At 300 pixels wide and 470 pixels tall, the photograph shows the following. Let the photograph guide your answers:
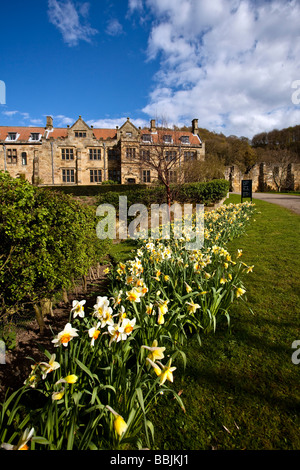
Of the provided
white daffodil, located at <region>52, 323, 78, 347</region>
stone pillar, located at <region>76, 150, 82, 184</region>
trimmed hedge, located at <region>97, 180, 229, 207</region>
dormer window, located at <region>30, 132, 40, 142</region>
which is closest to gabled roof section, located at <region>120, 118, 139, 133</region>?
stone pillar, located at <region>76, 150, 82, 184</region>

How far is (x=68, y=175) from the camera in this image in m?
30.2

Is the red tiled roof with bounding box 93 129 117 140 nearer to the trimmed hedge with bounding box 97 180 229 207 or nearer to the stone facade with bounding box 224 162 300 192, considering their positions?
the stone facade with bounding box 224 162 300 192

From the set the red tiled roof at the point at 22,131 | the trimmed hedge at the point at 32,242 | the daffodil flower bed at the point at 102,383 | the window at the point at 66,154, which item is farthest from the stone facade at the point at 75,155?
the daffodil flower bed at the point at 102,383

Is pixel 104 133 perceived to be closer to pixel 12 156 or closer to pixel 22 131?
pixel 22 131

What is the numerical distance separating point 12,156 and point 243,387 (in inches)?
1415

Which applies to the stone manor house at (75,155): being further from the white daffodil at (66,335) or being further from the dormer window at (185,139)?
the white daffodil at (66,335)

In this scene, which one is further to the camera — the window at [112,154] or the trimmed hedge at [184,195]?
the window at [112,154]

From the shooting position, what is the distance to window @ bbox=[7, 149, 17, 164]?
30156 mm

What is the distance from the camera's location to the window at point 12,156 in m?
30.2

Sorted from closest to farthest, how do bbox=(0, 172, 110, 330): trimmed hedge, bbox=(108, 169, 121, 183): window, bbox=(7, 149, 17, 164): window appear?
bbox=(0, 172, 110, 330): trimmed hedge, bbox=(7, 149, 17, 164): window, bbox=(108, 169, 121, 183): window

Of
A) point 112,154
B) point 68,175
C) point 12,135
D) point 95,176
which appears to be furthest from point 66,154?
point 12,135

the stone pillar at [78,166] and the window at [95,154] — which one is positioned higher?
the window at [95,154]

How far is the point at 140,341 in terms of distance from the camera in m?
2.32
